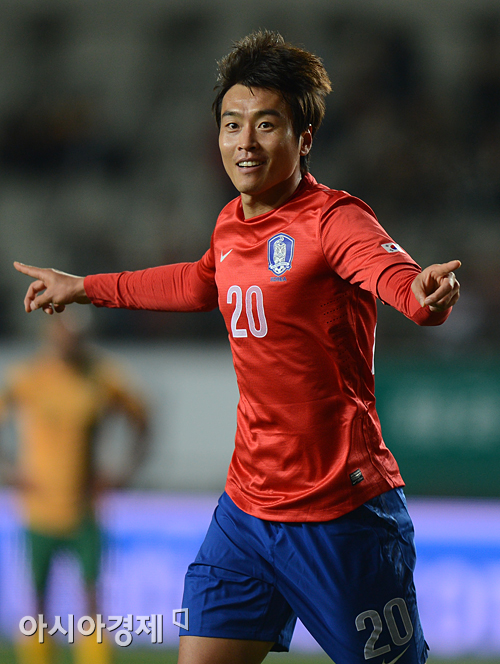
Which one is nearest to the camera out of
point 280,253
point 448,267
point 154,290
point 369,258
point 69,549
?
point 448,267

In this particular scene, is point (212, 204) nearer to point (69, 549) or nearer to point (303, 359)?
point (69, 549)

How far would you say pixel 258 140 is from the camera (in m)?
2.07

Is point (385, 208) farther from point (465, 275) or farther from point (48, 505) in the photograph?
point (48, 505)

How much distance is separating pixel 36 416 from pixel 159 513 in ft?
3.70

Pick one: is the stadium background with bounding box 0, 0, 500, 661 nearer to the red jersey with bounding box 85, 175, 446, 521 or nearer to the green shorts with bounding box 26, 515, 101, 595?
the green shorts with bounding box 26, 515, 101, 595

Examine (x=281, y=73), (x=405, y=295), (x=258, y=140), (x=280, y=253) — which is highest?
(x=281, y=73)

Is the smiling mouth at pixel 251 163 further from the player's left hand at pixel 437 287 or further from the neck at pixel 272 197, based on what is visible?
the player's left hand at pixel 437 287

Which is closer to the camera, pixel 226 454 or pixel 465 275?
pixel 226 454

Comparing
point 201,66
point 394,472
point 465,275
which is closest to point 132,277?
point 394,472

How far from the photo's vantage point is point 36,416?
4.52m

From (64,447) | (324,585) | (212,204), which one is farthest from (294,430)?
(212,204)

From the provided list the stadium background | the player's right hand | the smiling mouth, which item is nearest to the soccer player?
the smiling mouth

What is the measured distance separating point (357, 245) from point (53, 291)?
104 centimetres

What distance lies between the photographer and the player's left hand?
61.9 inches
